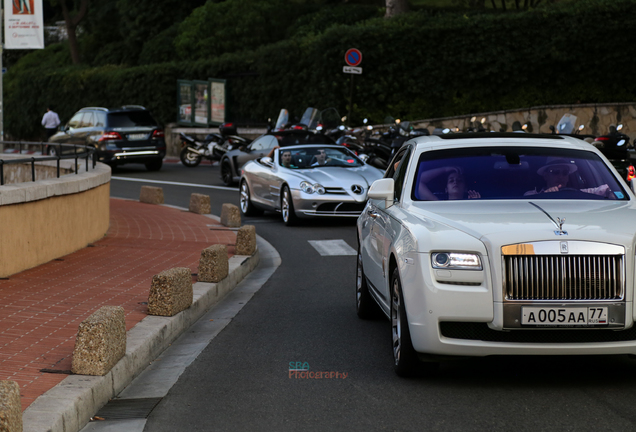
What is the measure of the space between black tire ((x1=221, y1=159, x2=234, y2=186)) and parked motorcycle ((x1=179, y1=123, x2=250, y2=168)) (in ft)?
11.2

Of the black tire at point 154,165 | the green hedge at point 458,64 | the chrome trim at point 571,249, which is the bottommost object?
the black tire at point 154,165

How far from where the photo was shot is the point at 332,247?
42.4 feet

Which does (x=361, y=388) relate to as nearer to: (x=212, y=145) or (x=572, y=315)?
(x=572, y=315)

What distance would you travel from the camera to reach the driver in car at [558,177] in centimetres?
647

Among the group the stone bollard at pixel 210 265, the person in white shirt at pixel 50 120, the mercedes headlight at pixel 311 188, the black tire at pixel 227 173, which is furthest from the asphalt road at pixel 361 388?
the person in white shirt at pixel 50 120

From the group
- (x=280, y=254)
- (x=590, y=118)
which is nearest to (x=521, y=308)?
(x=280, y=254)

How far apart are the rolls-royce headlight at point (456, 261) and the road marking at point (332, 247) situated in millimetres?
6842

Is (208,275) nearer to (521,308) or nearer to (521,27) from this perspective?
(521,308)

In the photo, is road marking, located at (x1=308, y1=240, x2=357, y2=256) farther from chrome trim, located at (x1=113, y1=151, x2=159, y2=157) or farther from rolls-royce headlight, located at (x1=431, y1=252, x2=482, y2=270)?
chrome trim, located at (x1=113, y1=151, x2=159, y2=157)

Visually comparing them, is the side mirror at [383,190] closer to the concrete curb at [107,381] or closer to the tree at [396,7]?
the concrete curb at [107,381]

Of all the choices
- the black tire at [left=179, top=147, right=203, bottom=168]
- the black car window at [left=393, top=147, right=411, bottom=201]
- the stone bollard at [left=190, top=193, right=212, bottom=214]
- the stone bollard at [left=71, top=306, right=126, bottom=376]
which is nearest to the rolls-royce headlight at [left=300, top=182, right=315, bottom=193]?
the stone bollard at [left=190, top=193, right=212, bottom=214]

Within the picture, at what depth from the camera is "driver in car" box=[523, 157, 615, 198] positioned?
6469mm

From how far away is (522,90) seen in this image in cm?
2881

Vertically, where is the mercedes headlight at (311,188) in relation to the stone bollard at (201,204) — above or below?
above
